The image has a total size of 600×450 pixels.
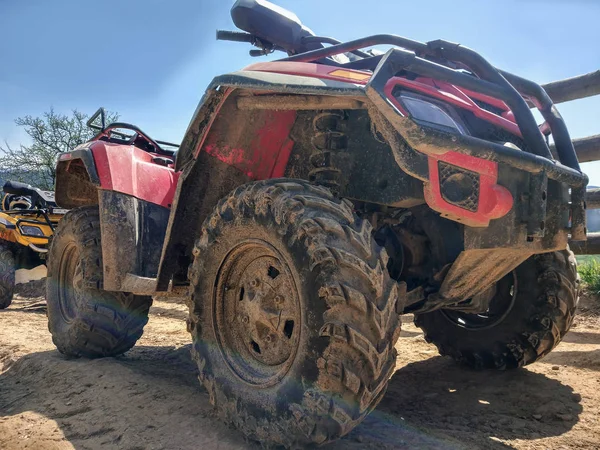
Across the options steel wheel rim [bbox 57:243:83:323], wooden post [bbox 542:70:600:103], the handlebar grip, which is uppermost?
wooden post [bbox 542:70:600:103]

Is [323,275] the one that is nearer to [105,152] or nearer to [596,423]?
[596,423]

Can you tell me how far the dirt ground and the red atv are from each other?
274 mm

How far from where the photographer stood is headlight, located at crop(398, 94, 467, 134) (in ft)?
7.13

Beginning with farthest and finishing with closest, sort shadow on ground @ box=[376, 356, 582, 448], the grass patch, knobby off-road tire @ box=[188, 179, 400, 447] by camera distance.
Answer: the grass patch
shadow on ground @ box=[376, 356, 582, 448]
knobby off-road tire @ box=[188, 179, 400, 447]

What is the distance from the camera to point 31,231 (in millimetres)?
9852

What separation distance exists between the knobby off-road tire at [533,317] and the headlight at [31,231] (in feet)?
29.4

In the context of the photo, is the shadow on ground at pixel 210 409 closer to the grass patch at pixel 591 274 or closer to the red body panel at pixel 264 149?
the red body panel at pixel 264 149

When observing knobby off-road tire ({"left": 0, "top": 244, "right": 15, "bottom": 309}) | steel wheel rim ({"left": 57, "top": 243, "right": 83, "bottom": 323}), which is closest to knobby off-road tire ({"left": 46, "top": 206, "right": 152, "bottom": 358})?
steel wheel rim ({"left": 57, "top": 243, "right": 83, "bottom": 323})

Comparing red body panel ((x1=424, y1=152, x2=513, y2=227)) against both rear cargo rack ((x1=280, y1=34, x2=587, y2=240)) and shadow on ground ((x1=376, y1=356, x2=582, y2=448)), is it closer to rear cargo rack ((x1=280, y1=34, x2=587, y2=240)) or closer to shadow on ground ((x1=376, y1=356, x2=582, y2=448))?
rear cargo rack ((x1=280, y1=34, x2=587, y2=240))

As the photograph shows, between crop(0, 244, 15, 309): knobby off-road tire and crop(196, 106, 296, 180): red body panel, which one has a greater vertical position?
crop(196, 106, 296, 180): red body panel

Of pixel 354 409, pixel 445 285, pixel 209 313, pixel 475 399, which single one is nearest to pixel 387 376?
pixel 354 409

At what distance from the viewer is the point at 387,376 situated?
198 cm

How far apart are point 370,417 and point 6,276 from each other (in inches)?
361

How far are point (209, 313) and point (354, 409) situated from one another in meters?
1.03
